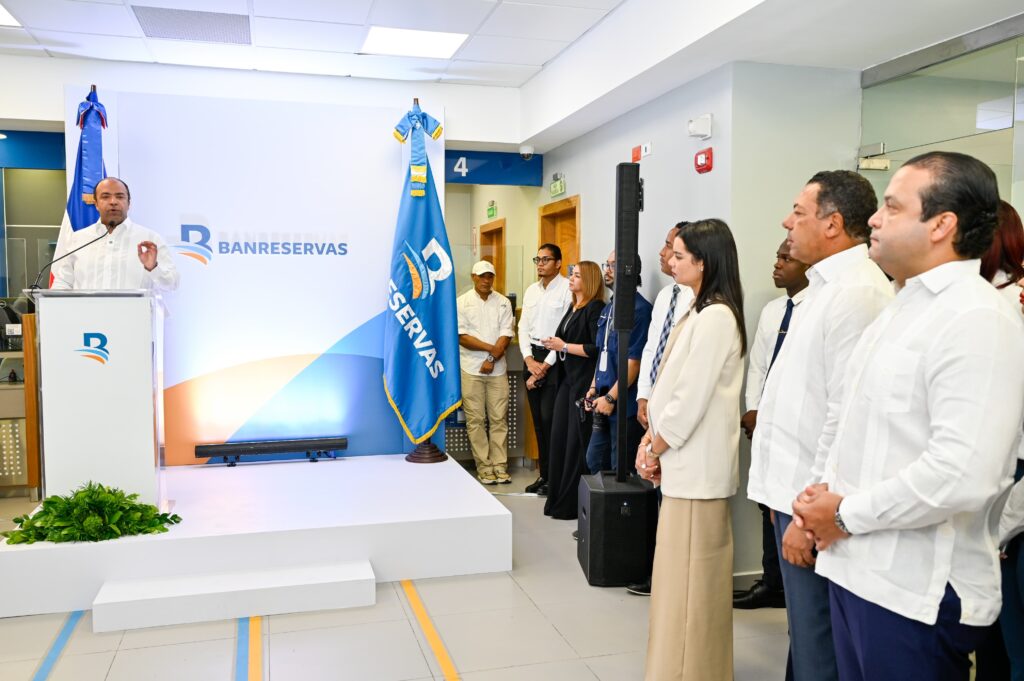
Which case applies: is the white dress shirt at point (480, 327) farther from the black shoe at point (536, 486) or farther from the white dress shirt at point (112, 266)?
the white dress shirt at point (112, 266)

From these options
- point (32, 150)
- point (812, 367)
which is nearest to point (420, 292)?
point (812, 367)

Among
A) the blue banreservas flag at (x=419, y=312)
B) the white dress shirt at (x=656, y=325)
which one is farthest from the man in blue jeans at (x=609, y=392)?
the blue banreservas flag at (x=419, y=312)

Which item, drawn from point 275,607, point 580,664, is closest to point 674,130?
point 580,664

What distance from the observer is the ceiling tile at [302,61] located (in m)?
5.88

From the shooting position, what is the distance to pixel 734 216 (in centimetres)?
410

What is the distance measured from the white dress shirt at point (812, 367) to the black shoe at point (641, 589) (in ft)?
5.50

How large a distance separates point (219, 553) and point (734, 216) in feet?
9.77

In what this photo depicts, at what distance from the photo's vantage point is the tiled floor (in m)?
3.04

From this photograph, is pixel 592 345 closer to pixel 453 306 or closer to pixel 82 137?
pixel 453 306

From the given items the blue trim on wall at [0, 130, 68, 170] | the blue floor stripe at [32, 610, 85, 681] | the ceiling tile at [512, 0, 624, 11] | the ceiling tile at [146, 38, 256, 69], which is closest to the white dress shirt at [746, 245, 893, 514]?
the blue floor stripe at [32, 610, 85, 681]

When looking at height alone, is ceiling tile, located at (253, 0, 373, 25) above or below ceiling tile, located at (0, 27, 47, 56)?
above

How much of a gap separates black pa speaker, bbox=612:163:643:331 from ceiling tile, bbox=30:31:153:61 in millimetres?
3792

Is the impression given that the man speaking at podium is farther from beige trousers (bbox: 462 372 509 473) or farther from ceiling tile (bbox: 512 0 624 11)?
ceiling tile (bbox: 512 0 624 11)

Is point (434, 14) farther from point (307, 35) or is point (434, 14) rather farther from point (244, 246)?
point (244, 246)
